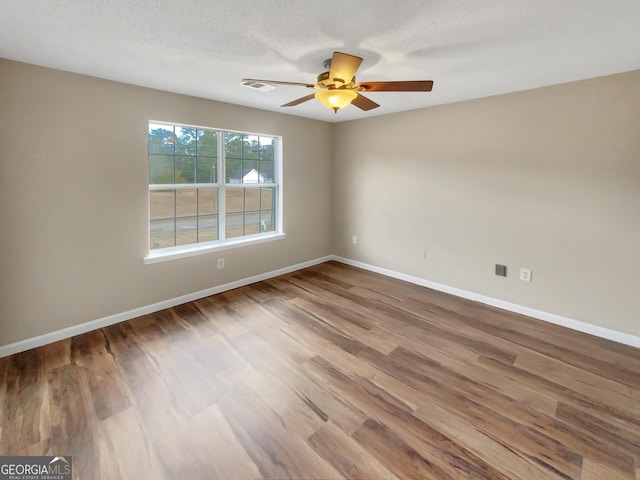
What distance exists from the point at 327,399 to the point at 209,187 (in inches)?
106

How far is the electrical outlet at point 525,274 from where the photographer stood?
3.19m

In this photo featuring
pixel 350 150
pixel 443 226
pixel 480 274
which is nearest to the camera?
pixel 480 274

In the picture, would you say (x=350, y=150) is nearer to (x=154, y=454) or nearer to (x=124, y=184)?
(x=124, y=184)

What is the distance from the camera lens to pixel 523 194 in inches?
124

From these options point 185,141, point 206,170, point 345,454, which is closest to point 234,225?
point 206,170

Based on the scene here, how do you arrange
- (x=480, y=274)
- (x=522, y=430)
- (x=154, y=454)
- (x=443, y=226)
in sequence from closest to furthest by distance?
(x=154, y=454) → (x=522, y=430) → (x=480, y=274) → (x=443, y=226)

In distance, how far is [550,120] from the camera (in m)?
2.90

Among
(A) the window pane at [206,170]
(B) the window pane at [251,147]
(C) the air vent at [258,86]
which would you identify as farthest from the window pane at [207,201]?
(C) the air vent at [258,86]

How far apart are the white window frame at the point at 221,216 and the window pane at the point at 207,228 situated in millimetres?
48

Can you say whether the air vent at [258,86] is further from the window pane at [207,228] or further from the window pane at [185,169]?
the window pane at [207,228]

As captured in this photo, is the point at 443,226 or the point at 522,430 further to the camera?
the point at 443,226

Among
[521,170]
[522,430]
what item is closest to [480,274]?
[521,170]

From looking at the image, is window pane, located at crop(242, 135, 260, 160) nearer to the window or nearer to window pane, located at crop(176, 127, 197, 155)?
the window

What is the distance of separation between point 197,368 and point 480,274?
315 centimetres
